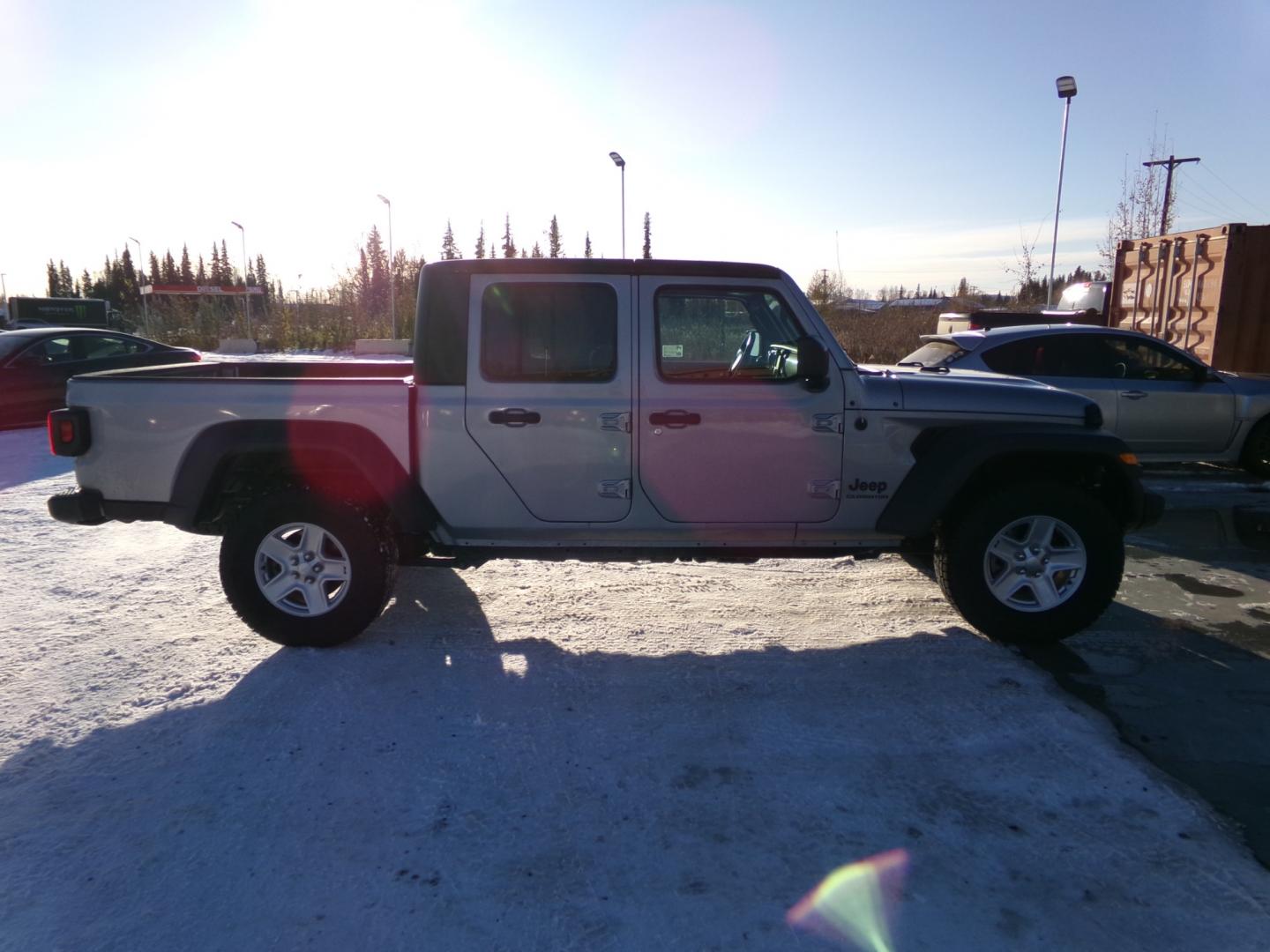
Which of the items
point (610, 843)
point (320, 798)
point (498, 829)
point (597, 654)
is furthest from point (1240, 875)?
point (320, 798)

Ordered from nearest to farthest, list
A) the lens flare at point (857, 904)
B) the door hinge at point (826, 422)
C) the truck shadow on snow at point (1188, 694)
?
the lens flare at point (857, 904) < the truck shadow on snow at point (1188, 694) < the door hinge at point (826, 422)

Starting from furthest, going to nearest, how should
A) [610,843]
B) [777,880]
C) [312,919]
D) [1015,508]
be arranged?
[1015,508], [610,843], [777,880], [312,919]

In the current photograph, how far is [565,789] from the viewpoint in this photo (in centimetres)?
308

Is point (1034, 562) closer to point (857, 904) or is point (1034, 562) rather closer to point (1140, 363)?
point (857, 904)

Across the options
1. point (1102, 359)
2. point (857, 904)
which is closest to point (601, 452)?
point (857, 904)

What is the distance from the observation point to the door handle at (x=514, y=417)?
425 cm

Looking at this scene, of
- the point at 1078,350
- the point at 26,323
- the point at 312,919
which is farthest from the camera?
the point at 26,323

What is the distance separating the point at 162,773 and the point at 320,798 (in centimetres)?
68

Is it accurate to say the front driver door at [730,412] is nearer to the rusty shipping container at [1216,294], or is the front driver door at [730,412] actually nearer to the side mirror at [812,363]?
the side mirror at [812,363]

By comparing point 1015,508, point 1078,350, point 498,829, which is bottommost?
point 498,829

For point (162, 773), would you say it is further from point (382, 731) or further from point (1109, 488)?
point (1109, 488)

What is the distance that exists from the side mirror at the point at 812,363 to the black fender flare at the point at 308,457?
2.03 m

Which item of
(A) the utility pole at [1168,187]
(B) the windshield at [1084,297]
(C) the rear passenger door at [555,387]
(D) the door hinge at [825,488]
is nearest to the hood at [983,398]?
(D) the door hinge at [825,488]

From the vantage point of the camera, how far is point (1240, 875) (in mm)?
2607
